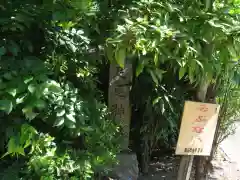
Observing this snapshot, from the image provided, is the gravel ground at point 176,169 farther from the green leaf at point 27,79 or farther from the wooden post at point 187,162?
the green leaf at point 27,79

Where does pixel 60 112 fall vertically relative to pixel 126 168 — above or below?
above

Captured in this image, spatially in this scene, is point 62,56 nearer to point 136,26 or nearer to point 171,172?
point 136,26

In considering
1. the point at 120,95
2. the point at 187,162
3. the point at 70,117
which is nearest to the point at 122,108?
the point at 120,95

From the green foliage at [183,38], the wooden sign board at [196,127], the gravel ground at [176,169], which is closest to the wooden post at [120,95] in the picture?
the gravel ground at [176,169]

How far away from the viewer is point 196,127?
75.1 inches

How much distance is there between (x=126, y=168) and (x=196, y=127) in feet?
3.56

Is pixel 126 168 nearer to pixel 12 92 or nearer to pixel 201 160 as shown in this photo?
pixel 201 160

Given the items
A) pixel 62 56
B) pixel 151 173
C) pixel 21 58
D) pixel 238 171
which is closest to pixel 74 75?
pixel 62 56

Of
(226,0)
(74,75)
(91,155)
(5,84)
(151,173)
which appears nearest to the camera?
(5,84)

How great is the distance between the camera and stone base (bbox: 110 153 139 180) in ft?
9.21

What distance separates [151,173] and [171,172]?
0.62 ft

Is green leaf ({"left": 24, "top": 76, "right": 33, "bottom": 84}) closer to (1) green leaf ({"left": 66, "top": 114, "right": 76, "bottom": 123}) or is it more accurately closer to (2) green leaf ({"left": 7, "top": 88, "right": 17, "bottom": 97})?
(2) green leaf ({"left": 7, "top": 88, "right": 17, "bottom": 97})

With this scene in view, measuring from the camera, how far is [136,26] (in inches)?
56.2

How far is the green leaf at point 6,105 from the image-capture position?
1304 mm
